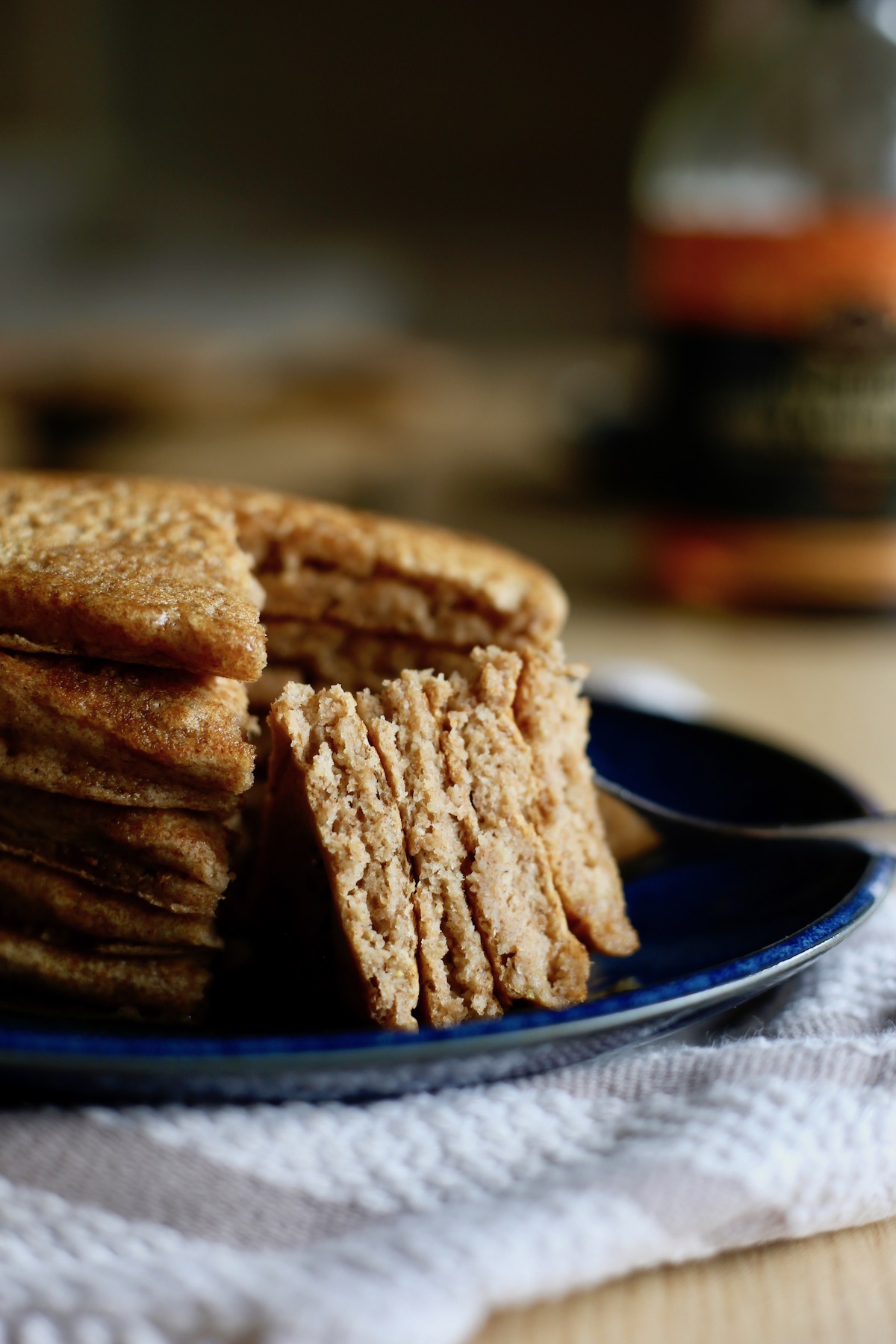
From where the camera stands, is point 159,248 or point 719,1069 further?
point 159,248

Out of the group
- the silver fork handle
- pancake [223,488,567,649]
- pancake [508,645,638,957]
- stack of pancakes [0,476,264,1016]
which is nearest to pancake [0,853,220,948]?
stack of pancakes [0,476,264,1016]

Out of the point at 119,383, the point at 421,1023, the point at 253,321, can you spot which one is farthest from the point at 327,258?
the point at 421,1023

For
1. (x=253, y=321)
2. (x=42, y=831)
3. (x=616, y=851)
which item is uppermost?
(x=42, y=831)

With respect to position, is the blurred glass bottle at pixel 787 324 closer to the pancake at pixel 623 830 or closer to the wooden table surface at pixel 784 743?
the wooden table surface at pixel 784 743

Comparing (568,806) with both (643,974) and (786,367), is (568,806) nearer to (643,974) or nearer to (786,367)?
(643,974)

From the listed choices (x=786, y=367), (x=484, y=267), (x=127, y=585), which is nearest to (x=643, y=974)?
(x=127, y=585)

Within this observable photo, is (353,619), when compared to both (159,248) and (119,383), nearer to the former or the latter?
(119,383)
